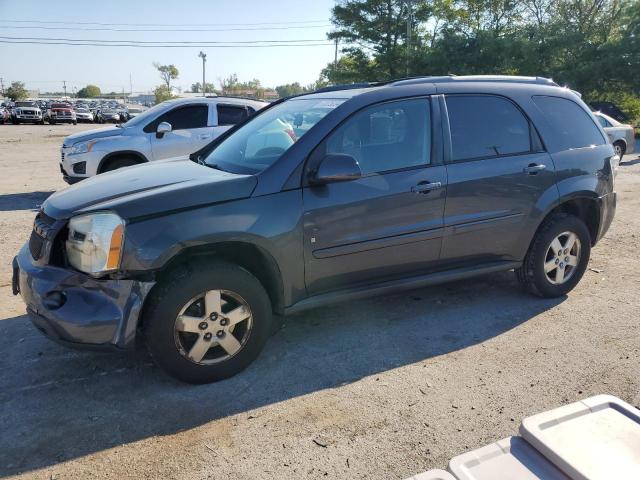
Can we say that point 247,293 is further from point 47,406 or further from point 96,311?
point 47,406

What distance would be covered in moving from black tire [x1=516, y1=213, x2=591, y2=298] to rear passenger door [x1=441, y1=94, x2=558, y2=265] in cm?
17

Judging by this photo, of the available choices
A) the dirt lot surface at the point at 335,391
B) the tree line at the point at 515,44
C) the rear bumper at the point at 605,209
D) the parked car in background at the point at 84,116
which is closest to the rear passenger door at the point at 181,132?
the dirt lot surface at the point at 335,391

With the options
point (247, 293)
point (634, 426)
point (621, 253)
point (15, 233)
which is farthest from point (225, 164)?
point (621, 253)

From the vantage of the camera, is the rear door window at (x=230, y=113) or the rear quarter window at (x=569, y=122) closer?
the rear quarter window at (x=569, y=122)

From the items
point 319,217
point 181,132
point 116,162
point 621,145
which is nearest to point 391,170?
point 319,217

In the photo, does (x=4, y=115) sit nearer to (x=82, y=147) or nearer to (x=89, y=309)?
(x=82, y=147)

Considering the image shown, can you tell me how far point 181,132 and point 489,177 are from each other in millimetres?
6444

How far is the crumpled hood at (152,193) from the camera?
3.01 meters

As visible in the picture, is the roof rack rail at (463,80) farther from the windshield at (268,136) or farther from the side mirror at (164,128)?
the side mirror at (164,128)

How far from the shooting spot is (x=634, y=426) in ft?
6.31

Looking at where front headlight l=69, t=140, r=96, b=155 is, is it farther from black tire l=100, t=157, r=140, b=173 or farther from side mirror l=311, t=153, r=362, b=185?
side mirror l=311, t=153, r=362, b=185

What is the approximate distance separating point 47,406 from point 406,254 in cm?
250

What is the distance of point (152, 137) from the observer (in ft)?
29.1

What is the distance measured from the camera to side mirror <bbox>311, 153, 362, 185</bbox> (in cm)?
329
